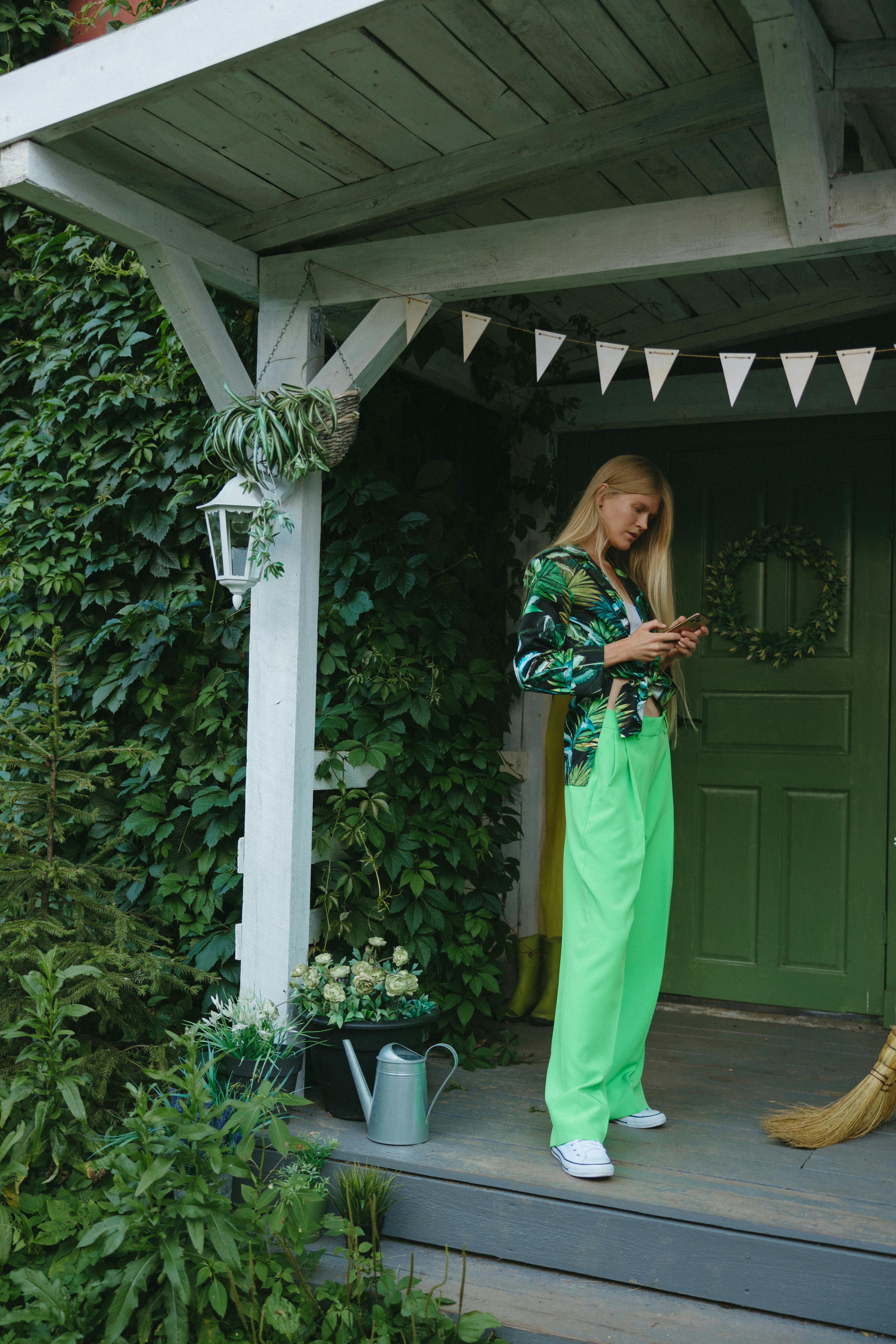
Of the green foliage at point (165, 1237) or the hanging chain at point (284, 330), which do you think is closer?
the green foliage at point (165, 1237)

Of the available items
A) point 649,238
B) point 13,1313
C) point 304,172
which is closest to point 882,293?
point 649,238

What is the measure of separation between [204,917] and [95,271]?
2.23 m

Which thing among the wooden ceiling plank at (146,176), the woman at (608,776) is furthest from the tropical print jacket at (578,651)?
the wooden ceiling plank at (146,176)

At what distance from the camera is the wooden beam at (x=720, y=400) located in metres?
3.92

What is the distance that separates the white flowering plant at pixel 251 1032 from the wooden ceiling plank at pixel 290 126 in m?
2.09

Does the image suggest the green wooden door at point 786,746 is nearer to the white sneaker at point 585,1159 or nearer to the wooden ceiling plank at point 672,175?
the wooden ceiling plank at point 672,175

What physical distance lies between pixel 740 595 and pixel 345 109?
2198 mm

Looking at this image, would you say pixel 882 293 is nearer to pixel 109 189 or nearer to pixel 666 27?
pixel 666 27

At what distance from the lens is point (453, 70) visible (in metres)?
2.55

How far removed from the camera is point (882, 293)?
3736mm

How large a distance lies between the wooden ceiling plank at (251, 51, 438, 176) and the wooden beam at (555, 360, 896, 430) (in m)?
1.51

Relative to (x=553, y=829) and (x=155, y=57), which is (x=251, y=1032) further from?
(x=155, y=57)

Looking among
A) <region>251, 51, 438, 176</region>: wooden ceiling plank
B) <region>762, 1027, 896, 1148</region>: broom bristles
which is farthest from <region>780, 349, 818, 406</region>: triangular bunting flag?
<region>762, 1027, 896, 1148</region>: broom bristles

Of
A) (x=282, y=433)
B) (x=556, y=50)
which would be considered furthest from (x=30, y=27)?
(x=556, y=50)
